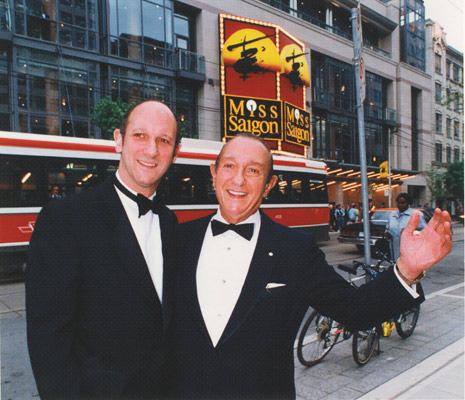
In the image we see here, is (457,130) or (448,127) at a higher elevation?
(448,127)

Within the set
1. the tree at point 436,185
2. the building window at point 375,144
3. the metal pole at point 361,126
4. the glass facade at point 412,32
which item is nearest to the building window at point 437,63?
the glass facade at point 412,32

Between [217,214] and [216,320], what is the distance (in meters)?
0.60

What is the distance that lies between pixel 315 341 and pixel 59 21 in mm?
17623

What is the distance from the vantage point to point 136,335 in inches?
61.2

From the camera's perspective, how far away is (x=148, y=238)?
1.78 metres

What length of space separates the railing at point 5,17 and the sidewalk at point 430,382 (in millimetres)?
17930

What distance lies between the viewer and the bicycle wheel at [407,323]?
16.2 ft

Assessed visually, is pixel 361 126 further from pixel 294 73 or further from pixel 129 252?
pixel 294 73

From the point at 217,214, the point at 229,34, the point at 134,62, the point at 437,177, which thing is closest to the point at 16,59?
the point at 134,62

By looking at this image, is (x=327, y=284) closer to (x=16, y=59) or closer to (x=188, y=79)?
(x=16, y=59)

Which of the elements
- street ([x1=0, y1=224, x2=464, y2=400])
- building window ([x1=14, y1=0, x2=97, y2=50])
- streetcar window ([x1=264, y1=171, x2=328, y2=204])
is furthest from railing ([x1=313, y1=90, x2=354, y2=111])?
street ([x1=0, y1=224, x2=464, y2=400])

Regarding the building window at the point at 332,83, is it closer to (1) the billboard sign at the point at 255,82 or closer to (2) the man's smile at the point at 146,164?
(1) the billboard sign at the point at 255,82

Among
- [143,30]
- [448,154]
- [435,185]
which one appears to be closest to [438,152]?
[448,154]

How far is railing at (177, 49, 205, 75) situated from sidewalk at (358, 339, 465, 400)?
1887 centimetres
